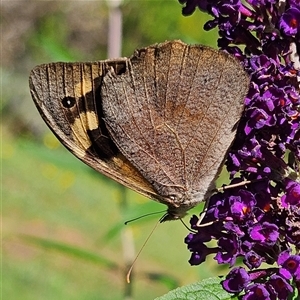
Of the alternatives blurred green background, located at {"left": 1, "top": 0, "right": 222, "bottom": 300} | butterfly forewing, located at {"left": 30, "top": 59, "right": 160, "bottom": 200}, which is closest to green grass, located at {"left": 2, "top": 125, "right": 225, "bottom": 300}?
blurred green background, located at {"left": 1, "top": 0, "right": 222, "bottom": 300}

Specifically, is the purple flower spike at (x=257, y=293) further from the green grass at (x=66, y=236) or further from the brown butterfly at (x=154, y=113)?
the green grass at (x=66, y=236)

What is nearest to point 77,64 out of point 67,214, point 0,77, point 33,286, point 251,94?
point 251,94

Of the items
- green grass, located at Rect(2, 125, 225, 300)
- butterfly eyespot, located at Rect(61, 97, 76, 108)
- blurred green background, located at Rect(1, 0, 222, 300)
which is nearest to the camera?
butterfly eyespot, located at Rect(61, 97, 76, 108)

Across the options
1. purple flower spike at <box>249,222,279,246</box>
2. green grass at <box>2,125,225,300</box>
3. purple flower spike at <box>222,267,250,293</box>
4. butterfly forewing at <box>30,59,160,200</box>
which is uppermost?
butterfly forewing at <box>30,59,160,200</box>

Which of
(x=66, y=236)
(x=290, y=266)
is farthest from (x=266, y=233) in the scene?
(x=66, y=236)

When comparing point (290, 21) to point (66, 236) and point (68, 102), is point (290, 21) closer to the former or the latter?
point (68, 102)

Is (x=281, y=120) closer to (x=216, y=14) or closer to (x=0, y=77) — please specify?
(x=216, y=14)

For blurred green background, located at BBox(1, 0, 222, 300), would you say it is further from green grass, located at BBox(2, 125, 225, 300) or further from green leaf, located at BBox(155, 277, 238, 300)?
green leaf, located at BBox(155, 277, 238, 300)
